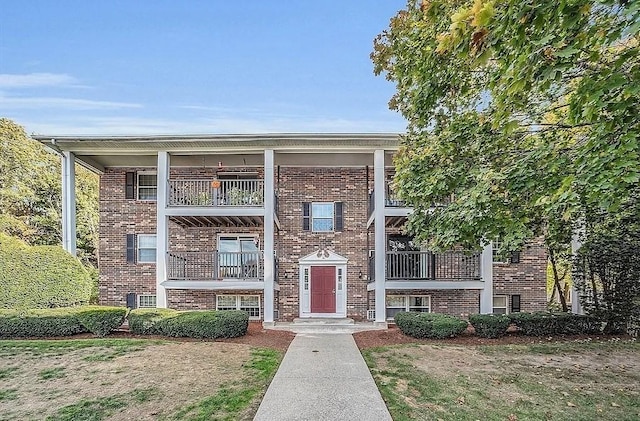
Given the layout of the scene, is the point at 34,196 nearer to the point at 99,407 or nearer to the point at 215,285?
the point at 215,285

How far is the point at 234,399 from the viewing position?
19.6 ft

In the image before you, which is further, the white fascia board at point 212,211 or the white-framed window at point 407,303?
the white-framed window at point 407,303

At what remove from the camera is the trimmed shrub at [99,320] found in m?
10.4

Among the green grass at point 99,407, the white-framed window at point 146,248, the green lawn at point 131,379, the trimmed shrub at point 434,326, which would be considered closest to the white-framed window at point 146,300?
the white-framed window at point 146,248

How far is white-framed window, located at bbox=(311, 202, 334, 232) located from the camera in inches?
600

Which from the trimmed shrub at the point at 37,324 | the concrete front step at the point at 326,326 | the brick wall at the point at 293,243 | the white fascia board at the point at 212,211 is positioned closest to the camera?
the trimmed shrub at the point at 37,324

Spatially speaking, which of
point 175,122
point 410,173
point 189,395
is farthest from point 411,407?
point 175,122

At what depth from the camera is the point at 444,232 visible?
782 centimetres

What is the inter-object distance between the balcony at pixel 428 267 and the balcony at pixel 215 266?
4.26 meters

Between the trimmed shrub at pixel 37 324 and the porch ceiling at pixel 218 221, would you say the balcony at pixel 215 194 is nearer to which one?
the porch ceiling at pixel 218 221

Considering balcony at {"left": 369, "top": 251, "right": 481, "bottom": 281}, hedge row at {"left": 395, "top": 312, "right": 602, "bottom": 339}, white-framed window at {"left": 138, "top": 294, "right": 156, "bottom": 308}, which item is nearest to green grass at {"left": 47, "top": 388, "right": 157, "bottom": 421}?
hedge row at {"left": 395, "top": 312, "right": 602, "bottom": 339}

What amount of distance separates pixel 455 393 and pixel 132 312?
8.55 meters

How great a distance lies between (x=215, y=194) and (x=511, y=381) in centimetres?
1024

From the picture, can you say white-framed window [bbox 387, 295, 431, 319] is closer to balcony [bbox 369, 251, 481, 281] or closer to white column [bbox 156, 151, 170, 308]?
balcony [bbox 369, 251, 481, 281]
